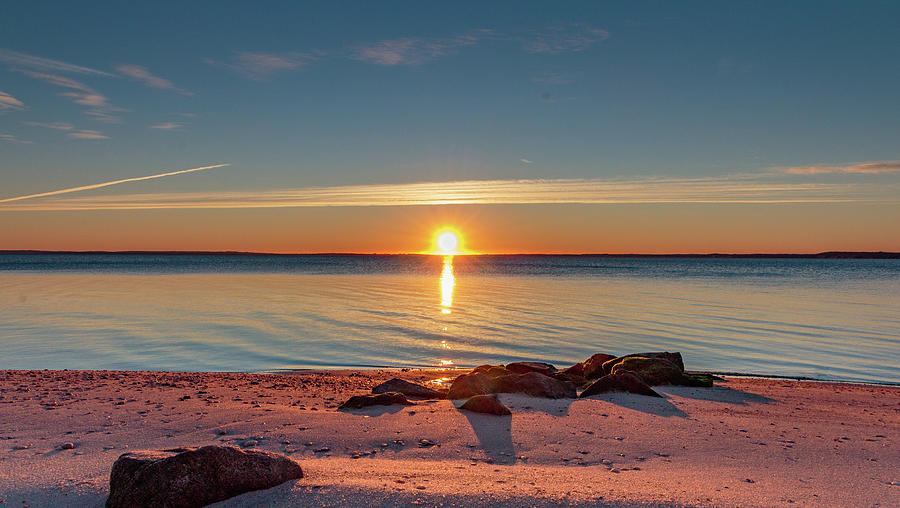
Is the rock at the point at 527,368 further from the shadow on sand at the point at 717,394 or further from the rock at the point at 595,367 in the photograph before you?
the shadow on sand at the point at 717,394

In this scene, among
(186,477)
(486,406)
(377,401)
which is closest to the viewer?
(186,477)

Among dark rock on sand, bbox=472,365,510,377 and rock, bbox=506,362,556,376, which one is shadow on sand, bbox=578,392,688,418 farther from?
rock, bbox=506,362,556,376

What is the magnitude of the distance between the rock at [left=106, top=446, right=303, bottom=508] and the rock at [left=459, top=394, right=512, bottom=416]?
3.77 m

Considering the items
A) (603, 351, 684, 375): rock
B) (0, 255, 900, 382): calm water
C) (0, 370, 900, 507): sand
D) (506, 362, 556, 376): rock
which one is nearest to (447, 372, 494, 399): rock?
(0, 370, 900, 507): sand

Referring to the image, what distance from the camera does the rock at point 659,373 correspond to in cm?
1195

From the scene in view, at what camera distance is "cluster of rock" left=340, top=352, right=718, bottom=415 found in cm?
898

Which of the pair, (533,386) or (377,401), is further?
(533,386)

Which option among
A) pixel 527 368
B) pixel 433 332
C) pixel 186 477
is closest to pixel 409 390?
pixel 527 368

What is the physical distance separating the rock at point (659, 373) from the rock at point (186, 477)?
8397 millimetres

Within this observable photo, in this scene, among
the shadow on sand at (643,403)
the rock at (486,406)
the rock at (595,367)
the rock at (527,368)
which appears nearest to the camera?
the rock at (486,406)

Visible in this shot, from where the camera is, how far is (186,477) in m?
4.87

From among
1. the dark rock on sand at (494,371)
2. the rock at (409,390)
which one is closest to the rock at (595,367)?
the dark rock on sand at (494,371)

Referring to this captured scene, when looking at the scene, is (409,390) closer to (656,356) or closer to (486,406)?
(486,406)

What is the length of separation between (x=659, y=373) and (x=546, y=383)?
3320 millimetres
